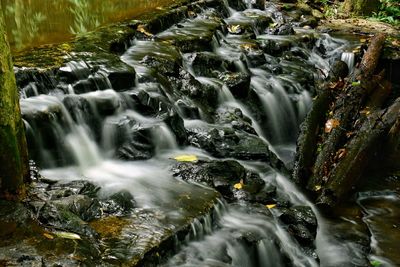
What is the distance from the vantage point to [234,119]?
7.01 meters

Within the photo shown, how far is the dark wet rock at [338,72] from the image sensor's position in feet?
28.0

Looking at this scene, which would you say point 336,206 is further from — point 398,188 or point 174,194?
point 174,194

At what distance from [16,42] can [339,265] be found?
6.05 m

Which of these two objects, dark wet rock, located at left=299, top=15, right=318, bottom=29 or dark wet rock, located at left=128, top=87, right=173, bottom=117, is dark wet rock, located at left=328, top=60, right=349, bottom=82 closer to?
dark wet rock, located at left=128, top=87, right=173, bottom=117

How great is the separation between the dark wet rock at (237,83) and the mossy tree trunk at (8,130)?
4.62 m

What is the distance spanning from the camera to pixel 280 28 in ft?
38.5

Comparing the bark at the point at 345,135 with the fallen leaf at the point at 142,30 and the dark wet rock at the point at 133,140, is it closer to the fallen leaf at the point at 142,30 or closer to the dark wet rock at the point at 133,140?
the dark wet rock at the point at 133,140

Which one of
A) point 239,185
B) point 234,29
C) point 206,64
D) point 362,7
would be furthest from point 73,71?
point 362,7

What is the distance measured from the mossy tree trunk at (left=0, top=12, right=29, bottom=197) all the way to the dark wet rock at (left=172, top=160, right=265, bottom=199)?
2.02 m

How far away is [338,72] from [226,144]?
388cm

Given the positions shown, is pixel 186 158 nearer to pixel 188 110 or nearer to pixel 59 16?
pixel 188 110

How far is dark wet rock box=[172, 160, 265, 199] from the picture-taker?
516cm

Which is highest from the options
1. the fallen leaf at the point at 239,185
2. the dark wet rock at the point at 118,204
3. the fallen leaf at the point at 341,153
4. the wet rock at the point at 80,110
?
the wet rock at the point at 80,110

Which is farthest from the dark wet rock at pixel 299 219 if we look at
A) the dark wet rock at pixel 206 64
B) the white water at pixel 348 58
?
the white water at pixel 348 58
